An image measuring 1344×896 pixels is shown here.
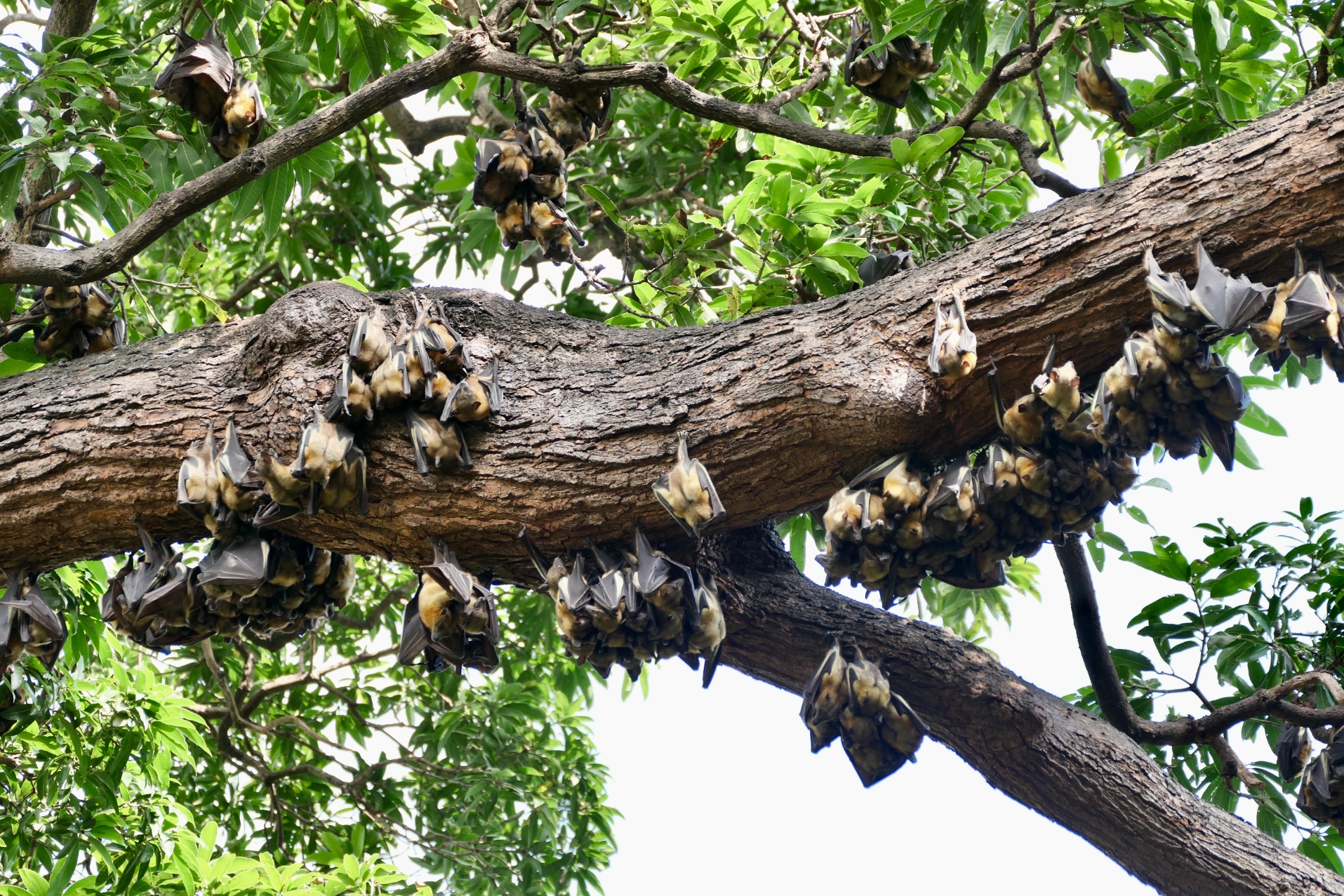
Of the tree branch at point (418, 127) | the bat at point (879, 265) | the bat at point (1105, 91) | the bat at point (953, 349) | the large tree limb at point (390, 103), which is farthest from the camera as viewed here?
the tree branch at point (418, 127)

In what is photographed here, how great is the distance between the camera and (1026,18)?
133 inches

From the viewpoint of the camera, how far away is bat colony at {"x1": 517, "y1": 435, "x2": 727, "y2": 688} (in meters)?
2.39

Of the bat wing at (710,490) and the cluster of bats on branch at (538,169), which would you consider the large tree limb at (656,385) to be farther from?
the cluster of bats on branch at (538,169)

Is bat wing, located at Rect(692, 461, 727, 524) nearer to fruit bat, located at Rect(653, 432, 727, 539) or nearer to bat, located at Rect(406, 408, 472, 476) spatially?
fruit bat, located at Rect(653, 432, 727, 539)

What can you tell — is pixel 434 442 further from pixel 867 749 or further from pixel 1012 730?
pixel 1012 730

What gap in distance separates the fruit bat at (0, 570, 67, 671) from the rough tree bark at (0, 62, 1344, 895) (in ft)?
0.21

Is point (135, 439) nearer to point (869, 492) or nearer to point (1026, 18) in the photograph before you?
point (869, 492)

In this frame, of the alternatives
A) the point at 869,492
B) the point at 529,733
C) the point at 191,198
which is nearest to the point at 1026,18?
the point at 869,492

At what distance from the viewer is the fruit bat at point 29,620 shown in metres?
2.78

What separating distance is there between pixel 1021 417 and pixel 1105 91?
1.49 m

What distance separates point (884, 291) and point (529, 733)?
4.25 m

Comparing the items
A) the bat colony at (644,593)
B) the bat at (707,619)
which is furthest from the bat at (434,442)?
the bat at (707,619)

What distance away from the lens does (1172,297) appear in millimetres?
2135

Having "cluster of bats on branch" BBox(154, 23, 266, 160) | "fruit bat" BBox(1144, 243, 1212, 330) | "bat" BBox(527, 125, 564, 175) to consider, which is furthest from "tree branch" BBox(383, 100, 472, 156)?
"fruit bat" BBox(1144, 243, 1212, 330)
